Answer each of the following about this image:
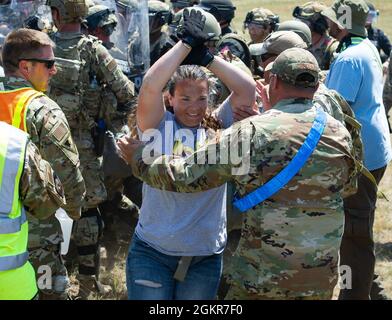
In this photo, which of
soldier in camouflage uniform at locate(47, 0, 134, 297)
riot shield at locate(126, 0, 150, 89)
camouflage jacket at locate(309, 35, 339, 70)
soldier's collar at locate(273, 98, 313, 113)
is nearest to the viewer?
soldier's collar at locate(273, 98, 313, 113)

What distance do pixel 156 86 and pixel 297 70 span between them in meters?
0.79

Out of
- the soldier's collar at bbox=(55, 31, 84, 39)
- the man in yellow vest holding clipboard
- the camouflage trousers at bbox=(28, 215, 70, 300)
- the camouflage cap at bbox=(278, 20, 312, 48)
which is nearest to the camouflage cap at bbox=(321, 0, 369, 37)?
the camouflage cap at bbox=(278, 20, 312, 48)

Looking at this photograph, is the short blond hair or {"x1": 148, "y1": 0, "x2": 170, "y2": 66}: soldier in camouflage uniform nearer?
the short blond hair

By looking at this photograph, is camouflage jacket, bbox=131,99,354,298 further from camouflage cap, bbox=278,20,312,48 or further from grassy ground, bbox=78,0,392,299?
camouflage cap, bbox=278,20,312,48

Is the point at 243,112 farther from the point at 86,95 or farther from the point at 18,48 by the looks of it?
the point at 86,95

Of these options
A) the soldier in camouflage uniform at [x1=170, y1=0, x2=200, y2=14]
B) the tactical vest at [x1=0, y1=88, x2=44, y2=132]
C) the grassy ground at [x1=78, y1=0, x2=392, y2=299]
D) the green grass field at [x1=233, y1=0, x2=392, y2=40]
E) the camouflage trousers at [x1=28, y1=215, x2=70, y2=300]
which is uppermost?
the tactical vest at [x1=0, y1=88, x2=44, y2=132]

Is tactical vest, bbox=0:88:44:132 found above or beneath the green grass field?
above

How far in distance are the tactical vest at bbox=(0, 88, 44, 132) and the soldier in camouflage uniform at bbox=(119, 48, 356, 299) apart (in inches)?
31.7

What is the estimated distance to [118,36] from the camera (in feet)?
21.5

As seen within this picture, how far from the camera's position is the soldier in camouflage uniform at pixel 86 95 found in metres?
5.41

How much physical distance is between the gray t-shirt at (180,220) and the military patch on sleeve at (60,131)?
2.00 feet

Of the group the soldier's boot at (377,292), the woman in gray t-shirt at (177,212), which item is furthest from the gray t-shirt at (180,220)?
the soldier's boot at (377,292)

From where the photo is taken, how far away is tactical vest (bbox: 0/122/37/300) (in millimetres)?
2982
